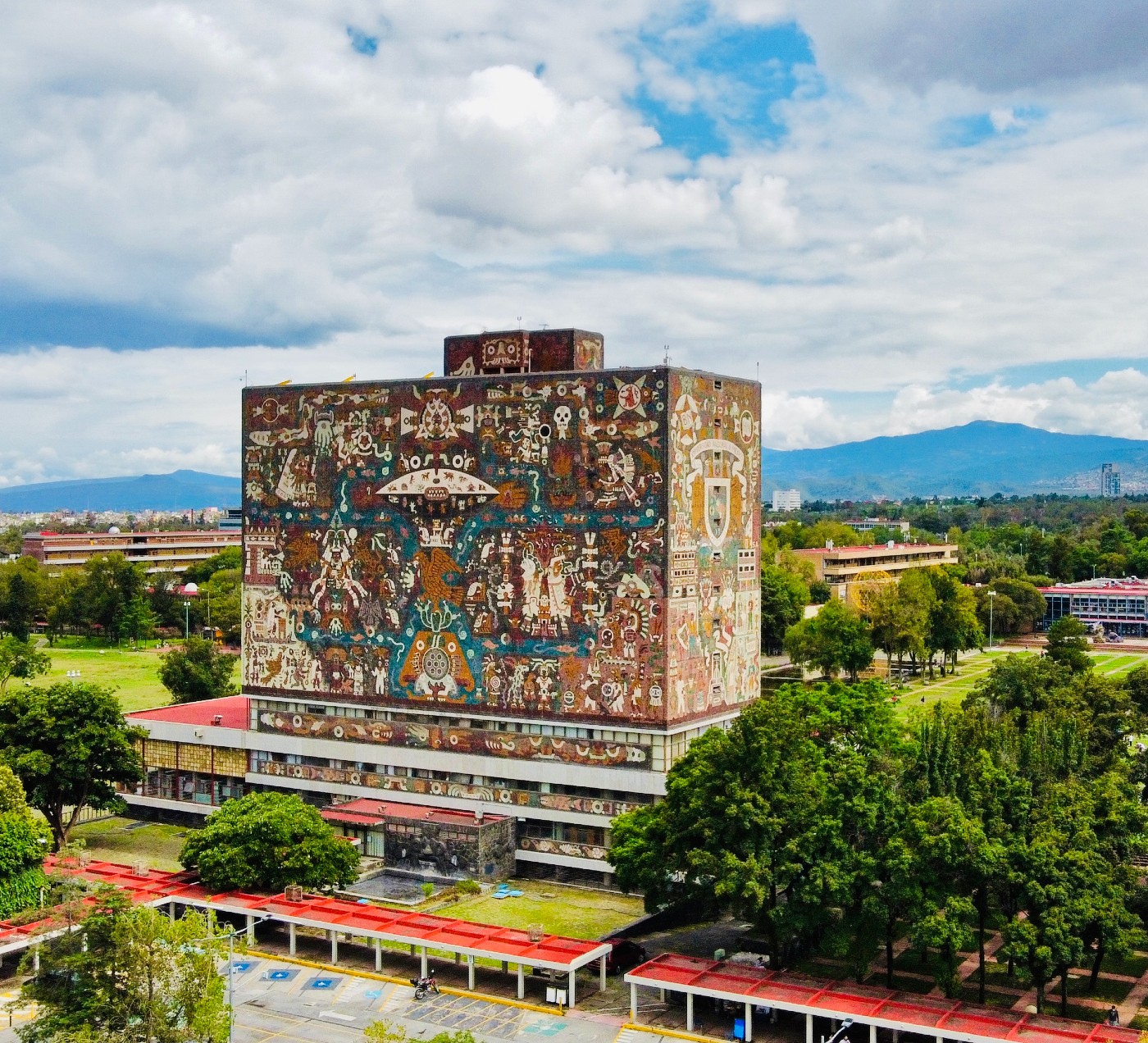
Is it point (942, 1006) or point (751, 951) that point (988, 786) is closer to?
point (942, 1006)

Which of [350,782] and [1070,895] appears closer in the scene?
[1070,895]

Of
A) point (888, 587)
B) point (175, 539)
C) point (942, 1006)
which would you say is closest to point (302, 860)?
point (942, 1006)

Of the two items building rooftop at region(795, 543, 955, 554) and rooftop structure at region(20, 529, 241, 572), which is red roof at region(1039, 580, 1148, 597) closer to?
building rooftop at region(795, 543, 955, 554)

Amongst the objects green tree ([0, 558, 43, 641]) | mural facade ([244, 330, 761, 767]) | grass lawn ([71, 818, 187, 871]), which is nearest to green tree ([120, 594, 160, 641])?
green tree ([0, 558, 43, 641])

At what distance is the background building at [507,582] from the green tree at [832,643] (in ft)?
118

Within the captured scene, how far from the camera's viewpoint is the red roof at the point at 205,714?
201 feet

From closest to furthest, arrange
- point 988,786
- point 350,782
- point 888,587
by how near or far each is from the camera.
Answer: point 988,786 < point 350,782 < point 888,587

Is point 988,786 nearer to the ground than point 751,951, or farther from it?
farther from it

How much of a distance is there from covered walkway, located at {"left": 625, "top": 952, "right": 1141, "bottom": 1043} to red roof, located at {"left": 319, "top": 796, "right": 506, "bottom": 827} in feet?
47.3

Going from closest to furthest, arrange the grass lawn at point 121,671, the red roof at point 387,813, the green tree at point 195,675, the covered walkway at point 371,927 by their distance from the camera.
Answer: the covered walkway at point 371,927
the red roof at point 387,813
the green tree at point 195,675
the grass lawn at point 121,671

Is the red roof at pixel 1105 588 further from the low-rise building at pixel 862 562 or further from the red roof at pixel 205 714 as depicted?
the red roof at pixel 205 714

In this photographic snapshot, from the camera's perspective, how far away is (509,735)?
52750 millimetres

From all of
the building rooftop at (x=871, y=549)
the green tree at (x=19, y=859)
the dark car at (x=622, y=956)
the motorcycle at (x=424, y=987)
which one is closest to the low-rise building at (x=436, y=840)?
the dark car at (x=622, y=956)

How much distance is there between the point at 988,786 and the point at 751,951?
33.4 feet
